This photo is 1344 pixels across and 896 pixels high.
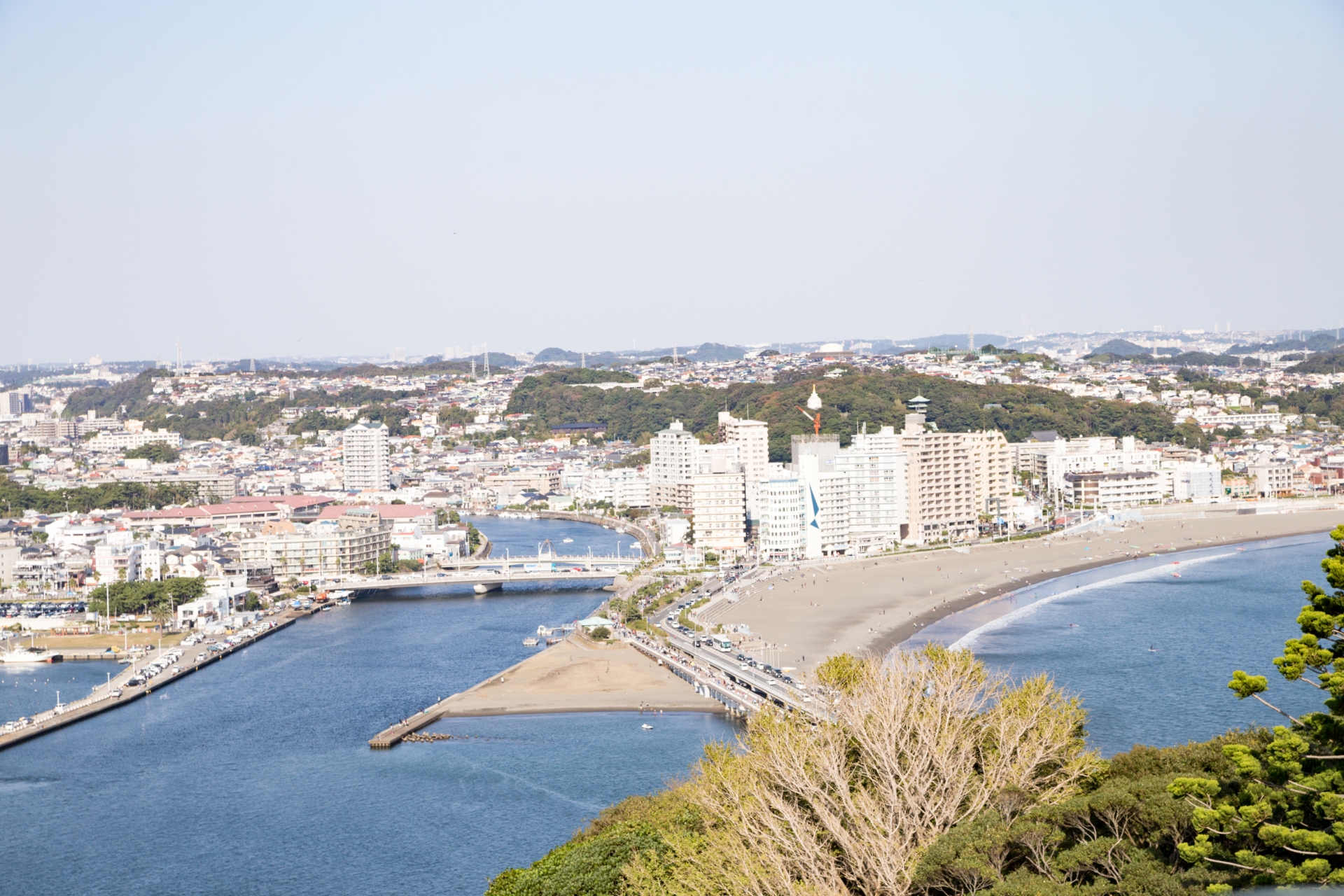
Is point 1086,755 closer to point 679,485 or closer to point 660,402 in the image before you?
point 679,485

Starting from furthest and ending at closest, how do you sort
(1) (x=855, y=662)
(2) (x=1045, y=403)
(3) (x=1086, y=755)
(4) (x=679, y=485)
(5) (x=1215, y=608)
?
(2) (x=1045, y=403), (4) (x=679, y=485), (5) (x=1215, y=608), (1) (x=855, y=662), (3) (x=1086, y=755)

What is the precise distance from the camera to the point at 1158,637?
56.4 feet

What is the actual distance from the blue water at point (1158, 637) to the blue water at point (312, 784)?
3.72 metres

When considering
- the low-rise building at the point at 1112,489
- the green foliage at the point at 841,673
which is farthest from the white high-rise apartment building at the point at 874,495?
the green foliage at the point at 841,673

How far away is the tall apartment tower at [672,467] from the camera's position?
33469 mm

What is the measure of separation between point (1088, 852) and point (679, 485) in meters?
27.7

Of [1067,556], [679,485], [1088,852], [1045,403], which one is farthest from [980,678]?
[1045,403]

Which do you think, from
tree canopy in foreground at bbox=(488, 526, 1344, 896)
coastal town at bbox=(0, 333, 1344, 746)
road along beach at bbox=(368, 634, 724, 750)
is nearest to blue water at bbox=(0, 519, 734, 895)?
road along beach at bbox=(368, 634, 724, 750)

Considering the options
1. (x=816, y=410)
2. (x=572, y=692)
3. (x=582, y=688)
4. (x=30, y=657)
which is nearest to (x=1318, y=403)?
(x=816, y=410)

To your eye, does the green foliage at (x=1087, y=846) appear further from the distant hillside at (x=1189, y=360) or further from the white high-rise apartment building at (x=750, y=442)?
the distant hillside at (x=1189, y=360)

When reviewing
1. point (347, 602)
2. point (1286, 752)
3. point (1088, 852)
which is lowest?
point (347, 602)

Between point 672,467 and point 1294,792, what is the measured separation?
29.3 metres

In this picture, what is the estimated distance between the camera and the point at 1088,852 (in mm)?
6012

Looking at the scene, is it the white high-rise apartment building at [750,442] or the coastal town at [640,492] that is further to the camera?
the white high-rise apartment building at [750,442]
